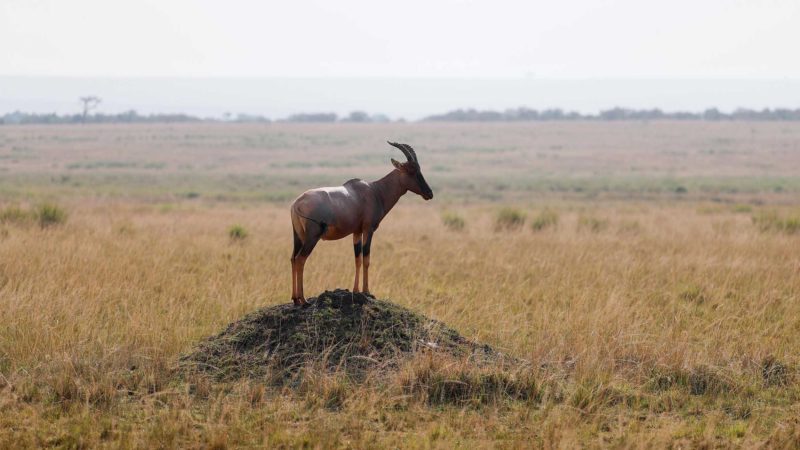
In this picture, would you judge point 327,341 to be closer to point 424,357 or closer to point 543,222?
point 424,357

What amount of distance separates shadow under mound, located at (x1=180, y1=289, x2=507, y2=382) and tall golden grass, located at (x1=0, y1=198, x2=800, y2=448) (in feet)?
1.00

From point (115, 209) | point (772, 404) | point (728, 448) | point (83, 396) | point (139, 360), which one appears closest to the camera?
point (728, 448)

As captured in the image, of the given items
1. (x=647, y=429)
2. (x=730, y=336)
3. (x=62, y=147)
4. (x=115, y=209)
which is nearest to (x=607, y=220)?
(x=730, y=336)

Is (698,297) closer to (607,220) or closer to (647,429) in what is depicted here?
(647,429)

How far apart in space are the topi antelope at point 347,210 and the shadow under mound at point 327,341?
8.9 inches

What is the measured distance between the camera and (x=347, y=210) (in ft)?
24.0

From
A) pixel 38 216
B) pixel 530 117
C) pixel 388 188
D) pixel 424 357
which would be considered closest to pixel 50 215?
pixel 38 216

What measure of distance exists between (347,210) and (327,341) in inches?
46.2

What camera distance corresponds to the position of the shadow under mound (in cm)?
714

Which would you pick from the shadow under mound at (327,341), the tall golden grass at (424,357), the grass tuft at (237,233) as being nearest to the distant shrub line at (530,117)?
the grass tuft at (237,233)

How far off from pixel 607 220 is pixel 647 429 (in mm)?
15716

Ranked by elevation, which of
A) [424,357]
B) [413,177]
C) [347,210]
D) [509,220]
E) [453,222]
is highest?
[413,177]

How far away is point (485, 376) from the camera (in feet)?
22.7

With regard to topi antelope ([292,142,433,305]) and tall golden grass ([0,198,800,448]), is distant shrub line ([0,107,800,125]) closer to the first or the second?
tall golden grass ([0,198,800,448])
